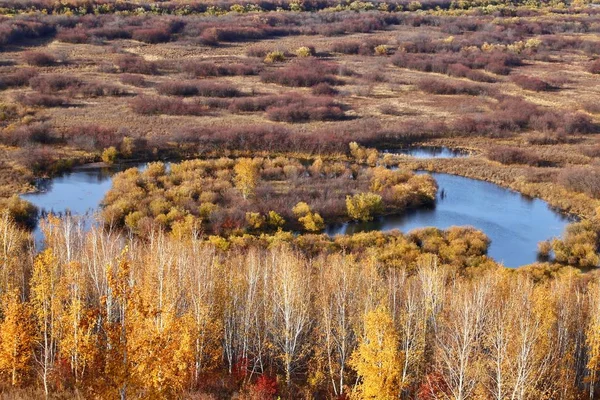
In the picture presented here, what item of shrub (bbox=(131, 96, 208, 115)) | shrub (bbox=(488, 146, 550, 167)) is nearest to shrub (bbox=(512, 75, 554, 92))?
shrub (bbox=(488, 146, 550, 167))

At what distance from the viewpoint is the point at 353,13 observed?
118625 millimetres

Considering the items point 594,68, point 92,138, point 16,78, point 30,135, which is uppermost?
point 594,68

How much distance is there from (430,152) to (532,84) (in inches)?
983

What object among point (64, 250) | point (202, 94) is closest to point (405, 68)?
point (202, 94)

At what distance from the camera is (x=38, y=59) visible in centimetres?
7081

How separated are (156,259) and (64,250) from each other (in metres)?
4.90

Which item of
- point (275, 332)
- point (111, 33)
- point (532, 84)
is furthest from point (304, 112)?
point (111, 33)

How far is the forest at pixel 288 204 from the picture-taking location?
17.6m

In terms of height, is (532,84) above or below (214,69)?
below

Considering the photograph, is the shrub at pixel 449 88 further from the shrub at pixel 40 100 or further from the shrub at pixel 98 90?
the shrub at pixel 40 100

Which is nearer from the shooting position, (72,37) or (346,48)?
(72,37)

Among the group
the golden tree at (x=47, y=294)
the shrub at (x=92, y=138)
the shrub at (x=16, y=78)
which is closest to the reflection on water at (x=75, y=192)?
the shrub at (x=92, y=138)

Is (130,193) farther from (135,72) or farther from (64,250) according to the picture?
(135,72)

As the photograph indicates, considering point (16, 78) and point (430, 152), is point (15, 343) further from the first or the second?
point (16, 78)
